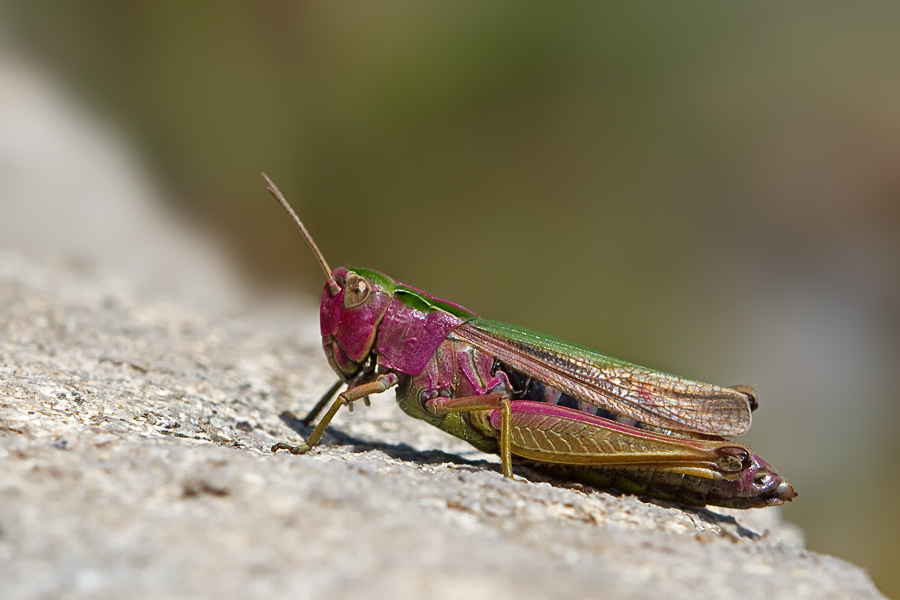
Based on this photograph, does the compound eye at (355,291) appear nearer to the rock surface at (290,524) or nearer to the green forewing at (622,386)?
the green forewing at (622,386)

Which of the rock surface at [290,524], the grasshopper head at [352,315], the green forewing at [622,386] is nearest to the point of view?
the rock surface at [290,524]

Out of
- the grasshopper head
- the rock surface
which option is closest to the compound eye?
the grasshopper head

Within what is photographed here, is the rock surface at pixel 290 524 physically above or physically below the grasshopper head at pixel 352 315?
below

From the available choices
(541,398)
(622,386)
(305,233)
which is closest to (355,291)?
(305,233)

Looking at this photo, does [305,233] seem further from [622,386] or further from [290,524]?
[290,524]

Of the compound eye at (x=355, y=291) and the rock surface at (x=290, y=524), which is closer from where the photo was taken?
the rock surface at (x=290, y=524)

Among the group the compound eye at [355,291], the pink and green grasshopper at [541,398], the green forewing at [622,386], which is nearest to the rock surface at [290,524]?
the pink and green grasshopper at [541,398]

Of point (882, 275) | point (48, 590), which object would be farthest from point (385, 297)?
point (882, 275)

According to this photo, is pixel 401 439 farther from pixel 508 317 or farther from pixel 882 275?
pixel 882 275
